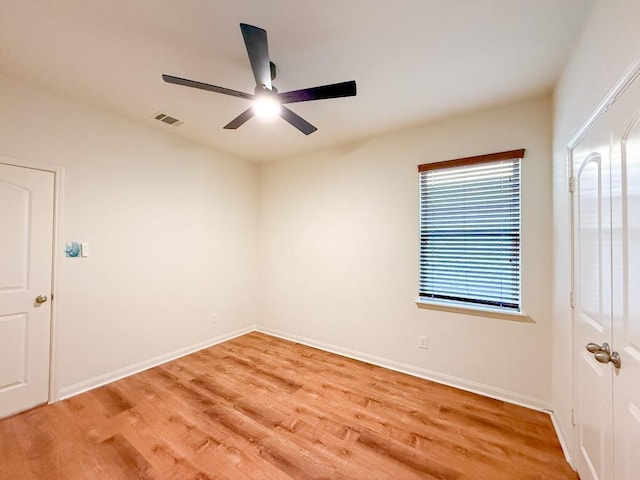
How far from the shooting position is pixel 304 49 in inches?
70.6

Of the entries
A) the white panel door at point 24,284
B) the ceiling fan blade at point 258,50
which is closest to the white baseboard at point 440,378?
the white panel door at point 24,284

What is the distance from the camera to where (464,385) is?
8.49ft

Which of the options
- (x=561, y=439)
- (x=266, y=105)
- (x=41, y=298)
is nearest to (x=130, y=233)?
(x=41, y=298)

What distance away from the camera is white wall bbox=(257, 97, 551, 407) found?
231 cm

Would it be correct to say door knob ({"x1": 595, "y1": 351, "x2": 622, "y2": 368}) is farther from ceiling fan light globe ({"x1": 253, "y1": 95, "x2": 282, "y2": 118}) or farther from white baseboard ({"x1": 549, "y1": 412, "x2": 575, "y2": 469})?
ceiling fan light globe ({"x1": 253, "y1": 95, "x2": 282, "y2": 118})

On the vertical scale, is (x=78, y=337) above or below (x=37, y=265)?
below

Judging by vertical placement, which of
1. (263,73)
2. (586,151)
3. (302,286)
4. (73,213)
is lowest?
(302,286)

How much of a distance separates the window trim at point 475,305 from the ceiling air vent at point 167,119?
2.65 metres

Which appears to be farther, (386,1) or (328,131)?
(328,131)

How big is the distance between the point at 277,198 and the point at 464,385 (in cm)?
329

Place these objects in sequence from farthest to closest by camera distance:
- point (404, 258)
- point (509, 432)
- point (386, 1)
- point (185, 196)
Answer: point (185, 196) → point (404, 258) → point (509, 432) → point (386, 1)

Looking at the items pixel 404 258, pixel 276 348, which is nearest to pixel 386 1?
pixel 404 258

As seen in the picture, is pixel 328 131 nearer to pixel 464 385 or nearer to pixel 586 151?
pixel 586 151

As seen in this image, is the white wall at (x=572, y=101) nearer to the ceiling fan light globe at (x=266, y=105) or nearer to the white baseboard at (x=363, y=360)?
the white baseboard at (x=363, y=360)
